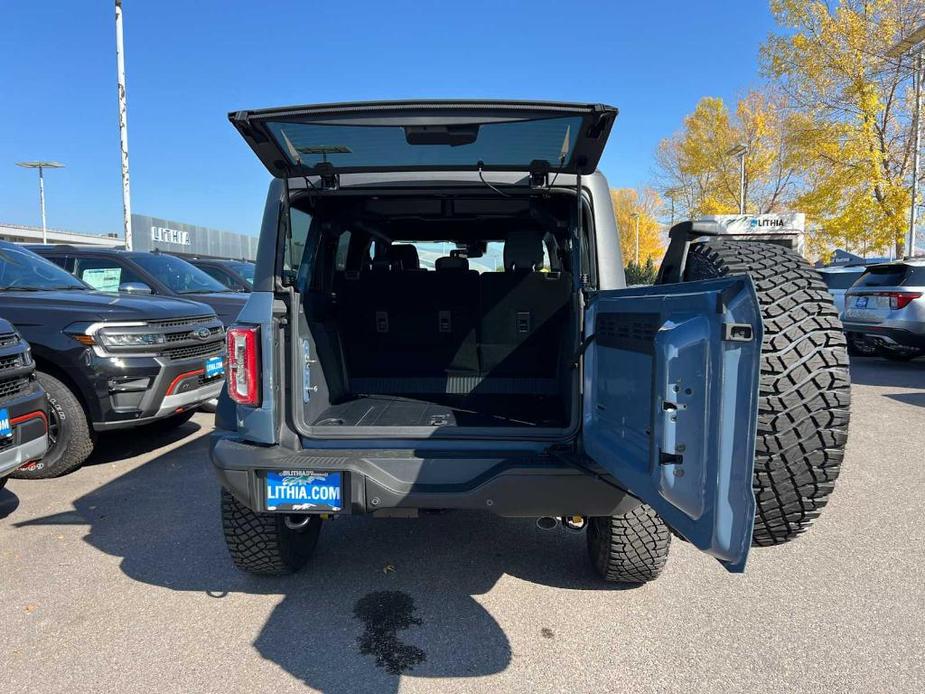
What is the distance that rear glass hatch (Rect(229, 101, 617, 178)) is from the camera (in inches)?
→ 88.2

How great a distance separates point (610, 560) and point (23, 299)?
185 inches

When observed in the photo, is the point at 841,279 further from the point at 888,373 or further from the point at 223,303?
the point at 223,303

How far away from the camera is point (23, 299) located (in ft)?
15.5

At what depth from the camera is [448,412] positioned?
3.34 metres

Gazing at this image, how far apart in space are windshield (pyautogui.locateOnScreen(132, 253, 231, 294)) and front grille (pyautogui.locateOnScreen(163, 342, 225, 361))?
→ 233 centimetres

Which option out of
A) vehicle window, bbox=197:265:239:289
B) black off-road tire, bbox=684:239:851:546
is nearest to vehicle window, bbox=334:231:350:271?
black off-road tire, bbox=684:239:851:546

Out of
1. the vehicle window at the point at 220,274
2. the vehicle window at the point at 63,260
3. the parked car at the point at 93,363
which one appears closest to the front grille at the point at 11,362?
the parked car at the point at 93,363

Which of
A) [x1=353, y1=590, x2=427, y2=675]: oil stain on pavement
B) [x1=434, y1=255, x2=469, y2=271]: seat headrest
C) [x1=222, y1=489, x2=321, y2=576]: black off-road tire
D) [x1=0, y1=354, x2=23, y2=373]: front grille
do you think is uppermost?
[x1=434, y1=255, x2=469, y2=271]: seat headrest

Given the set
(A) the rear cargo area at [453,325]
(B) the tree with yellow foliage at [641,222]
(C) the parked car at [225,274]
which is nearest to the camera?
(A) the rear cargo area at [453,325]

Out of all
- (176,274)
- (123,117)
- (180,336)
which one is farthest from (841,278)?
(123,117)

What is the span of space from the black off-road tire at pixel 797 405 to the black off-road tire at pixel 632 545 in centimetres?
91

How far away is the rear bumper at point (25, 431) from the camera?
3.40m

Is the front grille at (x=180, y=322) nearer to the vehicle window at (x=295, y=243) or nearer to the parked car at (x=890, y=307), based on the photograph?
the vehicle window at (x=295, y=243)

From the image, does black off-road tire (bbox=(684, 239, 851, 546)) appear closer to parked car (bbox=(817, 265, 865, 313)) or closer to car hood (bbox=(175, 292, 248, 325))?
car hood (bbox=(175, 292, 248, 325))
